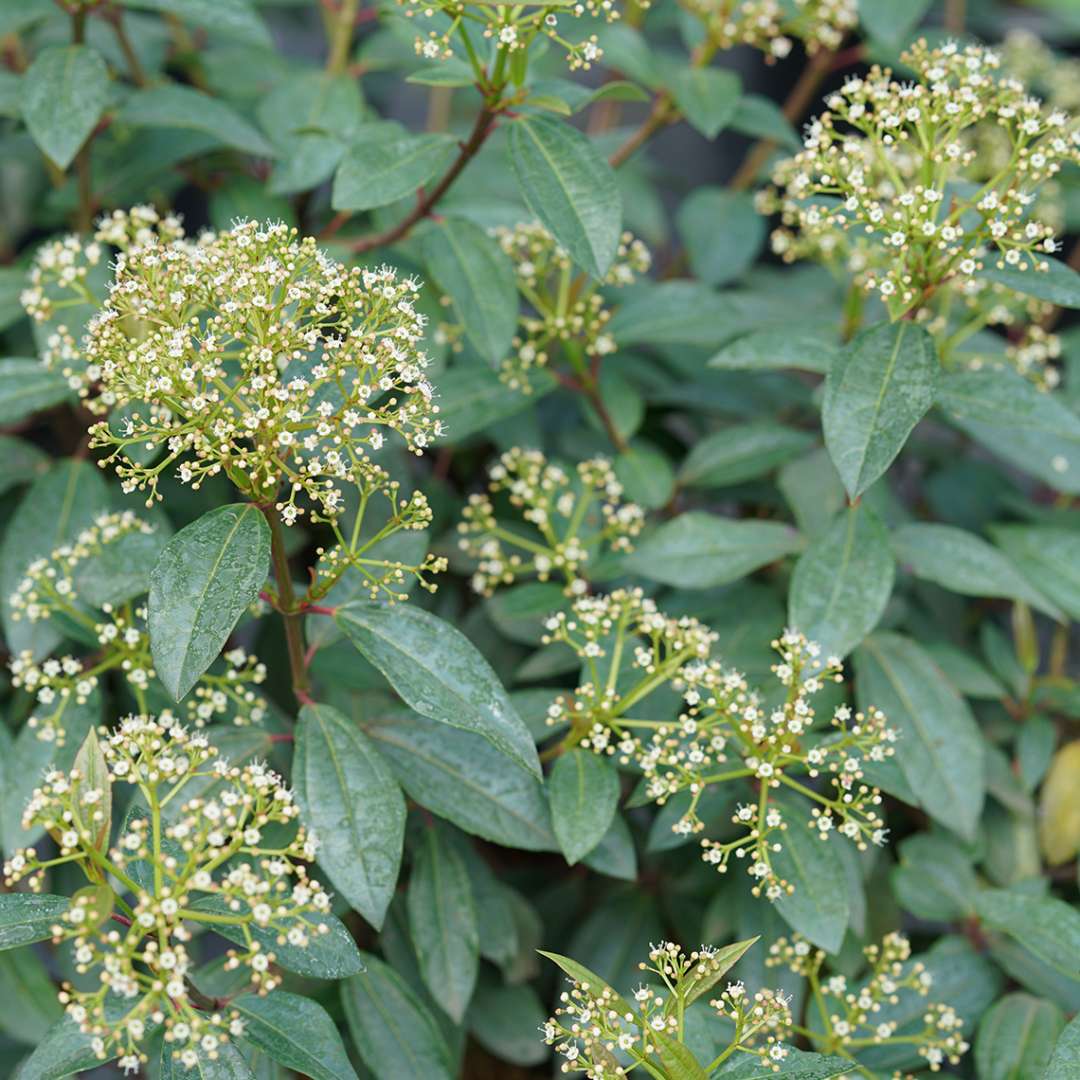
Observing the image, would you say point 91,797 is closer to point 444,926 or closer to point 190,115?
point 444,926

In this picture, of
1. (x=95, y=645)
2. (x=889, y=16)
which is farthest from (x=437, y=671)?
(x=889, y=16)

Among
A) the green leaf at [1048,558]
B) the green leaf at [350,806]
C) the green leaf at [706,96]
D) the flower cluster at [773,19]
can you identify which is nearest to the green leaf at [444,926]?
the green leaf at [350,806]

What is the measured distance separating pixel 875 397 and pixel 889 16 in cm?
142

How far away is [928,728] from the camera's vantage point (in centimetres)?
217

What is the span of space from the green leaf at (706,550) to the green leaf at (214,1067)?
100 centimetres

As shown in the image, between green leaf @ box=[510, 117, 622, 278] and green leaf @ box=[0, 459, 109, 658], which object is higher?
green leaf @ box=[510, 117, 622, 278]

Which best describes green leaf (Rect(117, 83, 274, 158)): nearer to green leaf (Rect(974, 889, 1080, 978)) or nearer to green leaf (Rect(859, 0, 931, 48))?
green leaf (Rect(859, 0, 931, 48))

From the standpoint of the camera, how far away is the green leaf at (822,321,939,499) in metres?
1.76

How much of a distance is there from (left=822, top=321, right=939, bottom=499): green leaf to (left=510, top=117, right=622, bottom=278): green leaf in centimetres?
38

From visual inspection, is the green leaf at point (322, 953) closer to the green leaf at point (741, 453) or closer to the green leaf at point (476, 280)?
the green leaf at point (476, 280)

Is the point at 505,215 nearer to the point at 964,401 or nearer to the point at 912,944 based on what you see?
the point at 964,401

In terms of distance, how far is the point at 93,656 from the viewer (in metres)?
2.17

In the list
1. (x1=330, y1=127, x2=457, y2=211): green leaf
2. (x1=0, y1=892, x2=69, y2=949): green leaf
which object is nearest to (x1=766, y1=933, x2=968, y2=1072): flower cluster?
(x1=0, y1=892, x2=69, y2=949): green leaf

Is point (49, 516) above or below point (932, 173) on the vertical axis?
below
